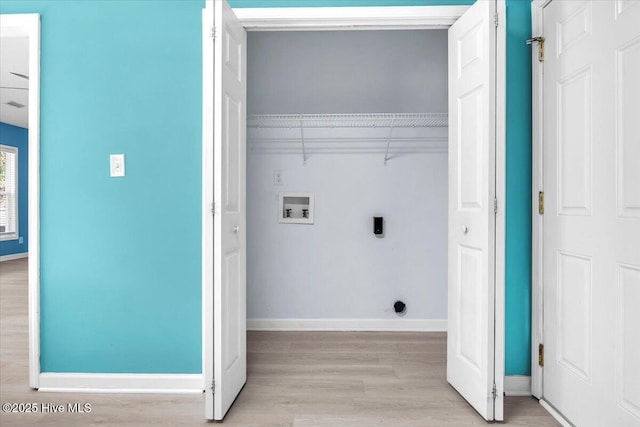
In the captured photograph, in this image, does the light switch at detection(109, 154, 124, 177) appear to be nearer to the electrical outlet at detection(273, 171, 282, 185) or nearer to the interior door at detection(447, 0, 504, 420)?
the electrical outlet at detection(273, 171, 282, 185)

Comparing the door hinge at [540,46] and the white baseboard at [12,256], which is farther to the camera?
the white baseboard at [12,256]

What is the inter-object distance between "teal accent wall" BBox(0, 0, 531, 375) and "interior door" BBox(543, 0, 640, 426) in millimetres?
281

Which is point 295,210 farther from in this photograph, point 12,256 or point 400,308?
point 12,256

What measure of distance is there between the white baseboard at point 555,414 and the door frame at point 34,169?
275 cm

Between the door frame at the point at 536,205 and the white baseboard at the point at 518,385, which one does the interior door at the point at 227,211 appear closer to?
the white baseboard at the point at 518,385

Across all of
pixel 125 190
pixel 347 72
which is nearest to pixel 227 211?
pixel 125 190

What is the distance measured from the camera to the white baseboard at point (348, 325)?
3.54 meters

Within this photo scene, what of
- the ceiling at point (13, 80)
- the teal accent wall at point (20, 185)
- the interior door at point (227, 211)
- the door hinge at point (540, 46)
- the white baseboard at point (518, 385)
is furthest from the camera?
the teal accent wall at point (20, 185)

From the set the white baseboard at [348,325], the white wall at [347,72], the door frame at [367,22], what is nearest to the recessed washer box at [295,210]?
the white wall at [347,72]

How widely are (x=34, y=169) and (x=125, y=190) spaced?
1.67 feet

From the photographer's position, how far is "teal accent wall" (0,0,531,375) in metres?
2.32

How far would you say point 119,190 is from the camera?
7.68ft

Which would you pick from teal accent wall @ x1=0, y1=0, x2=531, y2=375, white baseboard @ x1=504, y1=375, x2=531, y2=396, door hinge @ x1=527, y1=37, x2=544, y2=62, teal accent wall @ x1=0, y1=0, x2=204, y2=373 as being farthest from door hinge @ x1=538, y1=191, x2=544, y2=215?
teal accent wall @ x1=0, y1=0, x2=204, y2=373

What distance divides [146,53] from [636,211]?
2.44 metres
